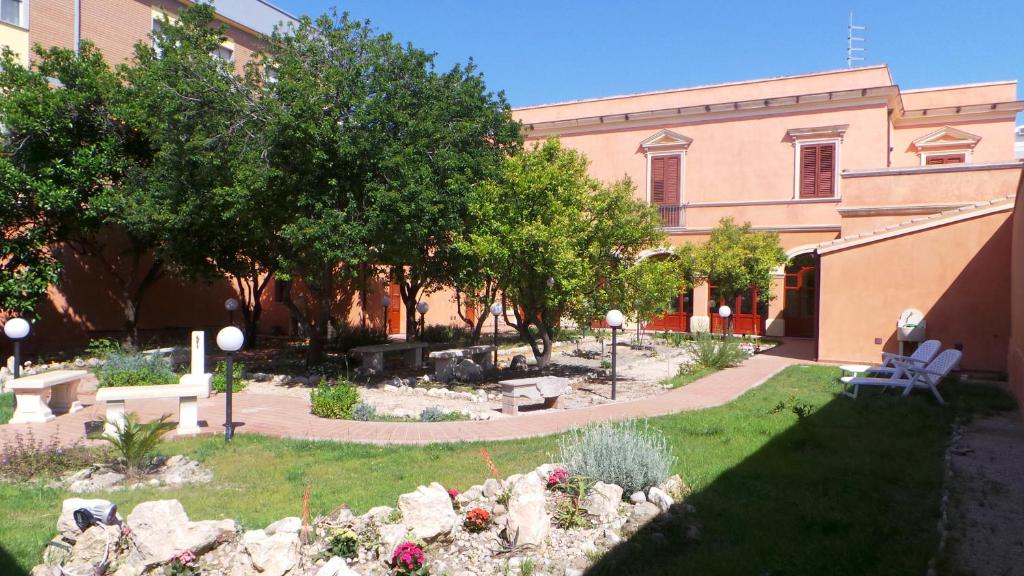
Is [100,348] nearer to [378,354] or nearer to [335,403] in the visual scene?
[378,354]

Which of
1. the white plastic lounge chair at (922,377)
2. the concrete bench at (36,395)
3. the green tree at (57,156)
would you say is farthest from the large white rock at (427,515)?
the green tree at (57,156)

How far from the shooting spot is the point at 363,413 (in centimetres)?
954

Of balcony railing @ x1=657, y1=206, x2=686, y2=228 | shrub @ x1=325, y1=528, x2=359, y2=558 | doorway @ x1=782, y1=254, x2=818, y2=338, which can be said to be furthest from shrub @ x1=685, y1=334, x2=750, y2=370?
shrub @ x1=325, y1=528, x2=359, y2=558

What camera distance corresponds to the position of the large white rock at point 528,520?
459cm

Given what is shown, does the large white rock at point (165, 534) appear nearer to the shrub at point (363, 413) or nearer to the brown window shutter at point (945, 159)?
the shrub at point (363, 413)

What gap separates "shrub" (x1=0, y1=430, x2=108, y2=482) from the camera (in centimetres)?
650

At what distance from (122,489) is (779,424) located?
287 inches

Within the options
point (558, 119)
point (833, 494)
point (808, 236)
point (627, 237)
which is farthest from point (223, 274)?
point (808, 236)

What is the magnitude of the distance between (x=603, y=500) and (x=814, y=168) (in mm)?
20470

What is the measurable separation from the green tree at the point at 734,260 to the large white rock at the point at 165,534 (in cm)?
1732

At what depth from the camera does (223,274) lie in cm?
1791

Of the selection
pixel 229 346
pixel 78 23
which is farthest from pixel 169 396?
pixel 78 23

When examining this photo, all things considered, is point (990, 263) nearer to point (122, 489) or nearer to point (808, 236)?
point (808, 236)

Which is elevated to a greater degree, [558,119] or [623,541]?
[558,119]
